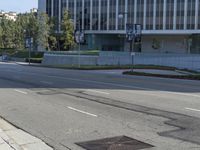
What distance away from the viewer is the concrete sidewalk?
8648 mm

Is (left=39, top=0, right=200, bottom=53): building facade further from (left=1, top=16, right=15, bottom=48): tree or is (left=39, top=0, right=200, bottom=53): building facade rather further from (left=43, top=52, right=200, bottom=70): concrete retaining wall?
(left=43, top=52, right=200, bottom=70): concrete retaining wall

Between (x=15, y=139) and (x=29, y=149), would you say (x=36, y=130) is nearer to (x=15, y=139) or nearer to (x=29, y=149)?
(x=15, y=139)

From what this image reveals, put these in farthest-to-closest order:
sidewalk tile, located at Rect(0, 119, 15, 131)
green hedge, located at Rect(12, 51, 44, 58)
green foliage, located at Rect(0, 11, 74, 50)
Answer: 1. green hedge, located at Rect(12, 51, 44, 58)
2. green foliage, located at Rect(0, 11, 74, 50)
3. sidewalk tile, located at Rect(0, 119, 15, 131)

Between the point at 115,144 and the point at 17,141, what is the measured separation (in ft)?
6.99

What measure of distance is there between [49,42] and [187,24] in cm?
3166

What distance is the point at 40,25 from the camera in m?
90.6

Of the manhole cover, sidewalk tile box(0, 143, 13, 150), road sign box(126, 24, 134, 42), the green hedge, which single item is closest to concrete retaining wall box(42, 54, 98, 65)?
the green hedge

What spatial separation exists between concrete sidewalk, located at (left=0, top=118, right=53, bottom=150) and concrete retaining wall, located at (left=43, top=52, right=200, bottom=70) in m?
40.7

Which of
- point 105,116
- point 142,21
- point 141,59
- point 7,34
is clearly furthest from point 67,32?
point 105,116

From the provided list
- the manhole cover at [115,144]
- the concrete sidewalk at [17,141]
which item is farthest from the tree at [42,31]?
the manhole cover at [115,144]

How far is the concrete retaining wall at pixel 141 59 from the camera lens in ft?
168

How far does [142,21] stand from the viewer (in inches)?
3745

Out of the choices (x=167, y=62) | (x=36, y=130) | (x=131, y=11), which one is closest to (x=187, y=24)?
(x=131, y=11)

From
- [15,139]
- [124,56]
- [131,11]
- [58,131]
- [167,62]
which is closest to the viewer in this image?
[15,139]
